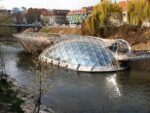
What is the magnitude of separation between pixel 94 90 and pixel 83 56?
1221cm

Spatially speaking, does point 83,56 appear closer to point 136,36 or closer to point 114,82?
point 114,82

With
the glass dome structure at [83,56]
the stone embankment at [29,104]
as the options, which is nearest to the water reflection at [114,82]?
the glass dome structure at [83,56]

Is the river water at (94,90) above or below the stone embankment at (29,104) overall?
below

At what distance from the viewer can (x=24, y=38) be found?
65062mm

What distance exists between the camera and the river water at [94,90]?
90.6 ft

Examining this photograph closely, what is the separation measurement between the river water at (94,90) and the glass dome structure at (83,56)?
1.50 metres

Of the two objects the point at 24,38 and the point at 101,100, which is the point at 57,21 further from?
the point at 101,100

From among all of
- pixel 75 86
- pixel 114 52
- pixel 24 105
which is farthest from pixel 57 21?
pixel 24 105

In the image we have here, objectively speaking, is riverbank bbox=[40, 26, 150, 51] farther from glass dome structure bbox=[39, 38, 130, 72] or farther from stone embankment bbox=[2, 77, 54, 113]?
stone embankment bbox=[2, 77, 54, 113]

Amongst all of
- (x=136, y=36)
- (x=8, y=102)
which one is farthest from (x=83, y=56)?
(x=136, y=36)

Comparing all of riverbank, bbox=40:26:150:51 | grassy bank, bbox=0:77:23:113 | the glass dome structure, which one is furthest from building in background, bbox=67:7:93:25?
grassy bank, bbox=0:77:23:113

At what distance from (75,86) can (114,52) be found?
43.4 feet

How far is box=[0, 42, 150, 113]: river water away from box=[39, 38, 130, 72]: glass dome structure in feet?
4.93

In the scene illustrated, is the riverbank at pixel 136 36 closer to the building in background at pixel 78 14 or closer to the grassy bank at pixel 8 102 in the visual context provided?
the grassy bank at pixel 8 102
